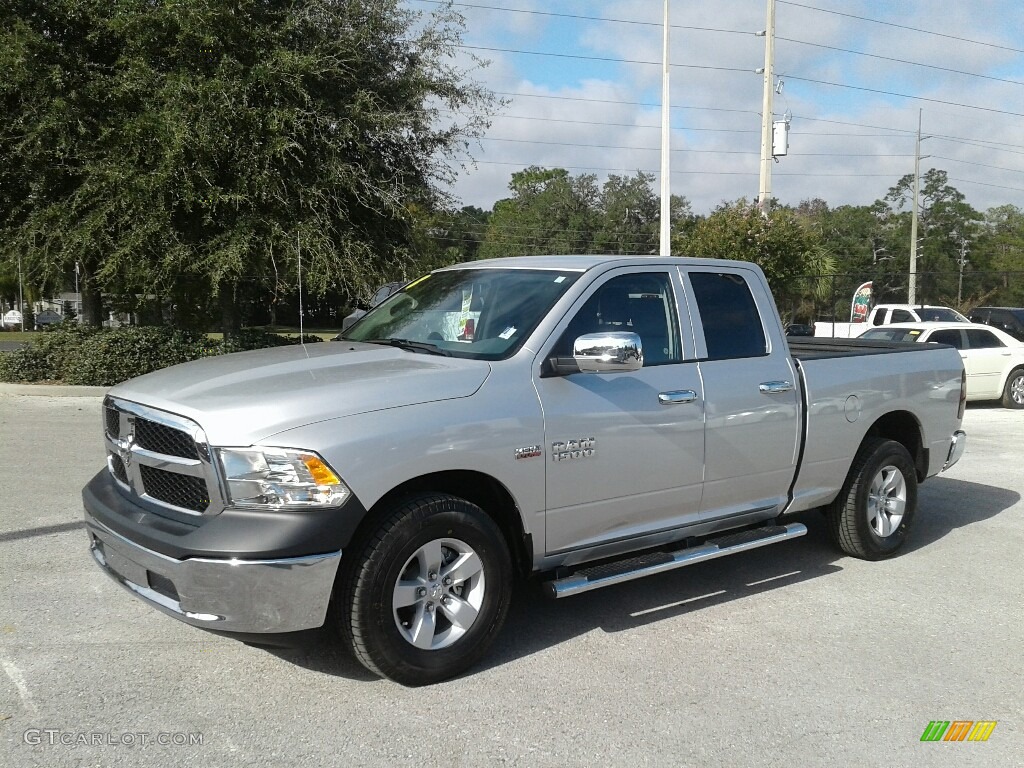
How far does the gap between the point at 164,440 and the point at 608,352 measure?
1.96 metres

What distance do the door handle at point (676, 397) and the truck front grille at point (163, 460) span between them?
226 cm

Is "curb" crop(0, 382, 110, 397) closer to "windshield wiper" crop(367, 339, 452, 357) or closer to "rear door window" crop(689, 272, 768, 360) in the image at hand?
"windshield wiper" crop(367, 339, 452, 357)

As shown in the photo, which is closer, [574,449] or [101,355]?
[574,449]

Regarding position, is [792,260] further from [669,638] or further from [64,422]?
[669,638]

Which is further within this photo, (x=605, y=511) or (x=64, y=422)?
(x=64, y=422)

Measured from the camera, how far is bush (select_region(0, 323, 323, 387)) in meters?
14.7

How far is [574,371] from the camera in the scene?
14.0ft

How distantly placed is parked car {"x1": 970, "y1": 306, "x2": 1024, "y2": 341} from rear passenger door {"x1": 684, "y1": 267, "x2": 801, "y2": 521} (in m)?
19.2

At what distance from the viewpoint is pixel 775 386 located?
5211 mm

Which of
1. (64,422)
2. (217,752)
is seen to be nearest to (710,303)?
(217,752)

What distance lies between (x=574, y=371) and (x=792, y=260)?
22094 mm

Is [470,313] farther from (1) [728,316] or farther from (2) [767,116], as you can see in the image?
(2) [767,116]

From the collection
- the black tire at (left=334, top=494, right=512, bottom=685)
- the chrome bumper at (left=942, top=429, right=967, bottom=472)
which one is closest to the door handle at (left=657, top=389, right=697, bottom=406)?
the black tire at (left=334, top=494, right=512, bottom=685)

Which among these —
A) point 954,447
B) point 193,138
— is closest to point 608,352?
point 954,447
